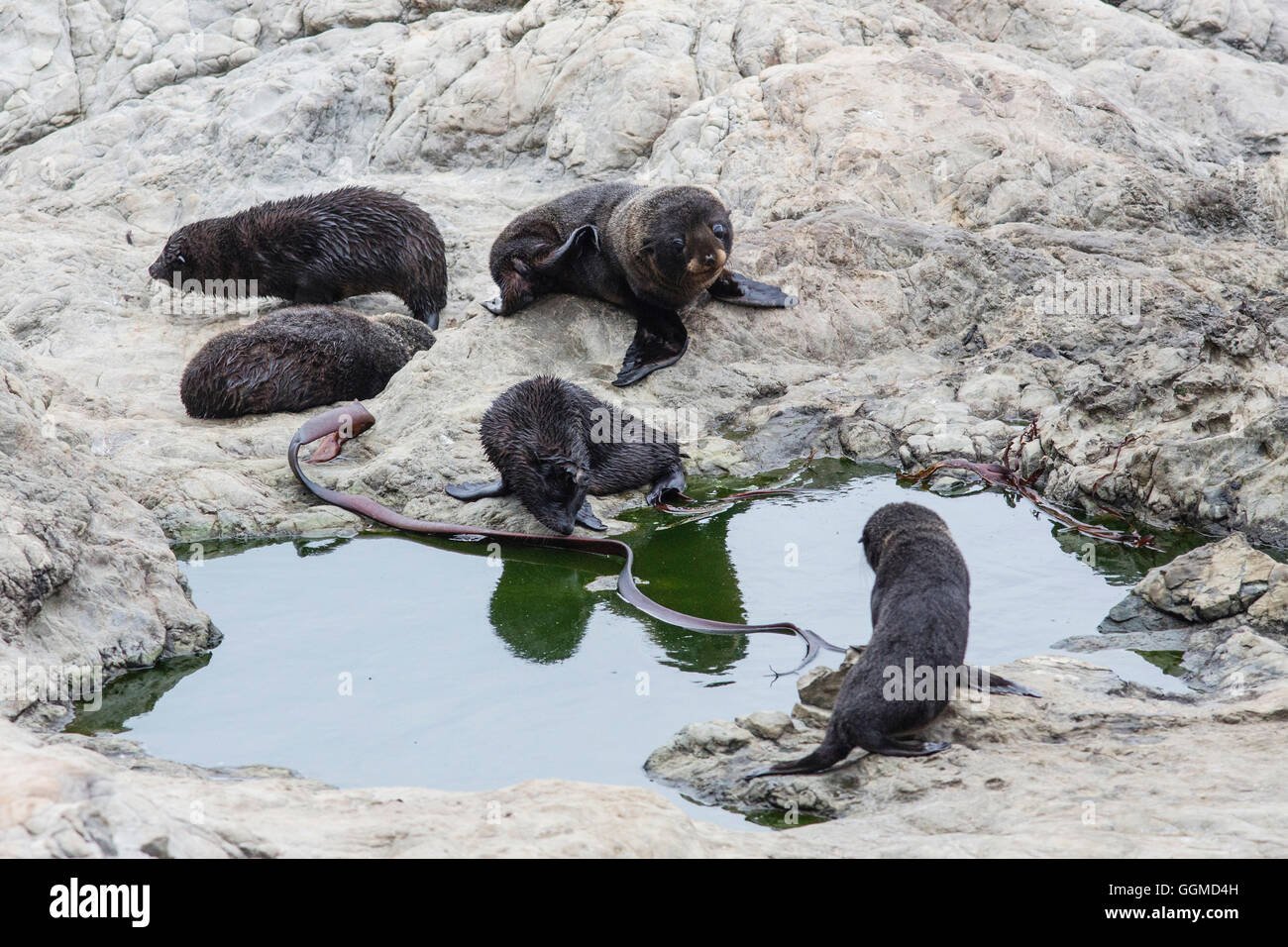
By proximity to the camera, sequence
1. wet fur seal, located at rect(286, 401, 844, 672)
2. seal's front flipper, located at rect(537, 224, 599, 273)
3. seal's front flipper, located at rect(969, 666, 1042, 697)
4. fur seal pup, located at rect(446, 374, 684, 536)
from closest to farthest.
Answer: seal's front flipper, located at rect(969, 666, 1042, 697)
wet fur seal, located at rect(286, 401, 844, 672)
fur seal pup, located at rect(446, 374, 684, 536)
seal's front flipper, located at rect(537, 224, 599, 273)

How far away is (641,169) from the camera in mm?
13047

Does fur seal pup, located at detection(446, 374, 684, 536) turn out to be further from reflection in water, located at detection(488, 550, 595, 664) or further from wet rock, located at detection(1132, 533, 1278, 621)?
wet rock, located at detection(1132, 533, 1278, 621)

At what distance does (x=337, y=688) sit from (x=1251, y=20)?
14050 mm

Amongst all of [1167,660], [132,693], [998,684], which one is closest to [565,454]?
[132,693]

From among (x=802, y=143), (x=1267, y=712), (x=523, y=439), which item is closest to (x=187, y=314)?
(x=523, y=439)

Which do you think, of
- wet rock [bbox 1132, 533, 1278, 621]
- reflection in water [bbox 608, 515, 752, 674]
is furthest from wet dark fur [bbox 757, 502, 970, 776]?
wet rock [bbox 1132, 533, 1278, 621]

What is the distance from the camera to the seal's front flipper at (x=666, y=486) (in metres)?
8.30

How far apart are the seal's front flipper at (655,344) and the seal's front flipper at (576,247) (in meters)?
0.74

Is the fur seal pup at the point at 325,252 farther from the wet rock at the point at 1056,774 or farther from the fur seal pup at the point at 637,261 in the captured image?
the wet rock at the point at 1056,774

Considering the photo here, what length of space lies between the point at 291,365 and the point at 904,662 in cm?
639

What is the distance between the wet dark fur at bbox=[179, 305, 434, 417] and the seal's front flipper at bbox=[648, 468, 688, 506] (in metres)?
2.81

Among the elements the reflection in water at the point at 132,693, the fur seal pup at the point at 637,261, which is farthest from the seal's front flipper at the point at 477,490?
the reflection in water at the point at 132,693

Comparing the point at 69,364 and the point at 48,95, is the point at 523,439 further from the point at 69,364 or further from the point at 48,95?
the point at 48,95

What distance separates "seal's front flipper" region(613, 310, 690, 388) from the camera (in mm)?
9750
